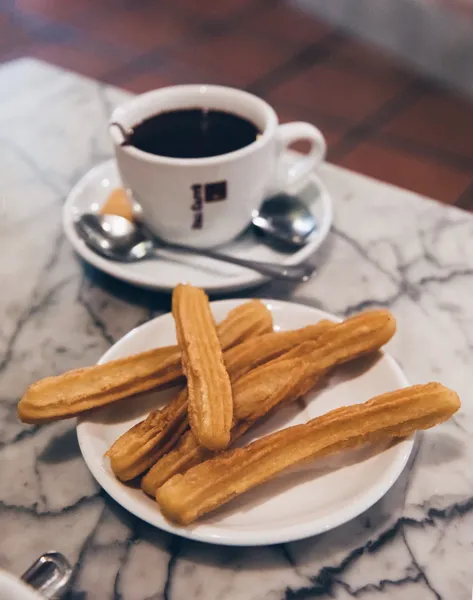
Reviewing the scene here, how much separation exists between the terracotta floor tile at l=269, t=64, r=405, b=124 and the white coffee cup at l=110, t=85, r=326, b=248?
22.7 inches

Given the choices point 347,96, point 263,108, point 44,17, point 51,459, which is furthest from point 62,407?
point 44,17

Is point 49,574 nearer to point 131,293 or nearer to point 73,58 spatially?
point 131,293

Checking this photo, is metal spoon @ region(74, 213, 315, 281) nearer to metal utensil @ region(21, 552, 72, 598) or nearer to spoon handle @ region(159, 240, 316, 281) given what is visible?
spoon handle @ region(159, 240, 316, 281)

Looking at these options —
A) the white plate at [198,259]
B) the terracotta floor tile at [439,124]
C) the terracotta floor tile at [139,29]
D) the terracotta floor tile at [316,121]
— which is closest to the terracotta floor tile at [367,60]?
the terracotta floor tile at [439,124]

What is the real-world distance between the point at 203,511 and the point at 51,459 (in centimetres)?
15

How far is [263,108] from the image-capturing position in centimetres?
62

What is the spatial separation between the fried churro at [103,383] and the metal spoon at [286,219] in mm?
166

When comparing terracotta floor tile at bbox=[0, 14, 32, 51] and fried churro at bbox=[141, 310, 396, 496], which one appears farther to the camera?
terracotta floor tile at bbox=[0, 14, 32, 51]

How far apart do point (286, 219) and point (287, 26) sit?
105cm

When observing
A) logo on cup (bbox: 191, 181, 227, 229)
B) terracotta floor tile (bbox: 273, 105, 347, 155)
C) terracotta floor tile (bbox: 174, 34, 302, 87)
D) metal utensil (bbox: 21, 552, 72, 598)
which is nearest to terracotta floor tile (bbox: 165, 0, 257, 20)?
terracotta floor tile (bbox: 174, 34, 302, 87)

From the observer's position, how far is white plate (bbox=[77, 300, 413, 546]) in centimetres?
37

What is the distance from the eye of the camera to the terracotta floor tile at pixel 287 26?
1.46m

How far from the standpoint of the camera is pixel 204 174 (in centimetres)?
56

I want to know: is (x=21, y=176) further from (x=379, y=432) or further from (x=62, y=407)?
(x=379, y=432)
